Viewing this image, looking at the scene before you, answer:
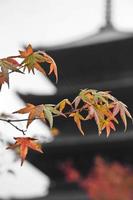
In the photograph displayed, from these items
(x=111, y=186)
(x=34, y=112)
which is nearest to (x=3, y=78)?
(x=34, y=112)

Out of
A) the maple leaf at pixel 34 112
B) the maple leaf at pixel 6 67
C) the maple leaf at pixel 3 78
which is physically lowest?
the maple leaf at pixel 34 112

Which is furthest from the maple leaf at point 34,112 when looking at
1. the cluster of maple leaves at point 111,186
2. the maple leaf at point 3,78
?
the cluster of maple leaves at point 111,186

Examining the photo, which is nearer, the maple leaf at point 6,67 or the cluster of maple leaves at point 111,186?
the maple leaf at point 6,67

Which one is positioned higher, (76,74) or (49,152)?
(76,74)

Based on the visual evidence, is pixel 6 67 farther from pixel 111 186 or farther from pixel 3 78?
pixel 111 186

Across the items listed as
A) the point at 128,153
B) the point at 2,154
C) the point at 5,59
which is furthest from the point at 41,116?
the point at 128,153

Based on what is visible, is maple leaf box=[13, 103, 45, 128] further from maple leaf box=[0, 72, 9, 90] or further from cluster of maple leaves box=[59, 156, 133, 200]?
cluster of maple leaves box=[59, 156, 133, 200]

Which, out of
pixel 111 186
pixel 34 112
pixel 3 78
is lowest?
pixel 111 186

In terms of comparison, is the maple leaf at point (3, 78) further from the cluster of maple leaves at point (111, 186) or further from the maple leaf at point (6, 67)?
the cluster of maple leaves at point (111, 186)

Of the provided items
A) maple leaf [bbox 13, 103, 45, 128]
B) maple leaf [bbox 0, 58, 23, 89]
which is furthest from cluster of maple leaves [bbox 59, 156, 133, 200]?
maple leaf [bbox 0, 58, 23, 89]

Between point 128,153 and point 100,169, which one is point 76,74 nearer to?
point 128,153

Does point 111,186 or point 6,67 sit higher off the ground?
point 6,67
